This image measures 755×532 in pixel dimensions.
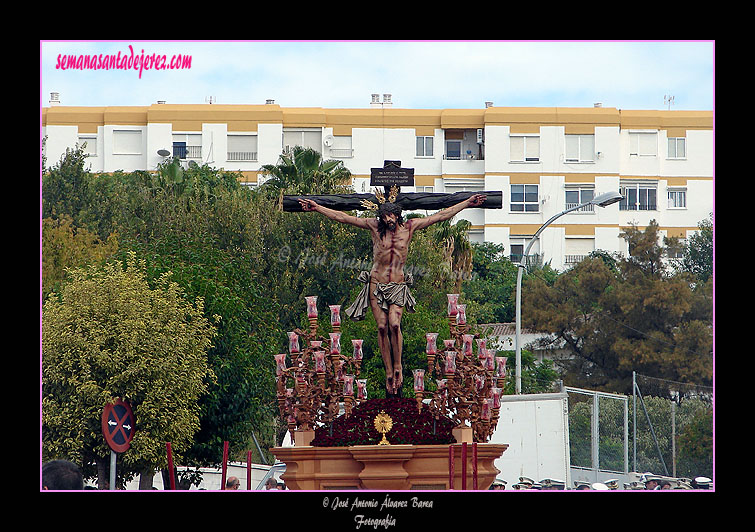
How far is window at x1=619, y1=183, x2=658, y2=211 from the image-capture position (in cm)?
7975

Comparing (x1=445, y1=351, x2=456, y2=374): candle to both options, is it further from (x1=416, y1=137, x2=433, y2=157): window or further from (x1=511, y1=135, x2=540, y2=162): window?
(x1=416, y1=137, x2=433, y2=157): window

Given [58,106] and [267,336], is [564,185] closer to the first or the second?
[58,106]

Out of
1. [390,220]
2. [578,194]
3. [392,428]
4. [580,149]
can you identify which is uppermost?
[580,149]

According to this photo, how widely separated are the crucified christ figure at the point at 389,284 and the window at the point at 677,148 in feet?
194

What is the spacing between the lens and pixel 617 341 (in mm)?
61281

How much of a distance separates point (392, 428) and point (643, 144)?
196ft

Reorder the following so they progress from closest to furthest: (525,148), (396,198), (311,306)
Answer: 1. (311,306)
2. (396,198)
3. (525,148)

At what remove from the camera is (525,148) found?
75938 mm

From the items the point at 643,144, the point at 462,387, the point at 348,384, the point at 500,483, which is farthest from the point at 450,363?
the point at 643,144

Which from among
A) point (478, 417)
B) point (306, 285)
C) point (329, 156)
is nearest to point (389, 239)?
point (478, 417)

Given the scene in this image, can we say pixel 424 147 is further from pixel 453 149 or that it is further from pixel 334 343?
pixel 334 343

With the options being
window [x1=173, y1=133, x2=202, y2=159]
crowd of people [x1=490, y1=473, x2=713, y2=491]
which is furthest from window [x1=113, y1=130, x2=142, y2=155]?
crowd of people [x1=490, y1=473, x2=713, y2=491]

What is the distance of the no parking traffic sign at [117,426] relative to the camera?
2194 cm
